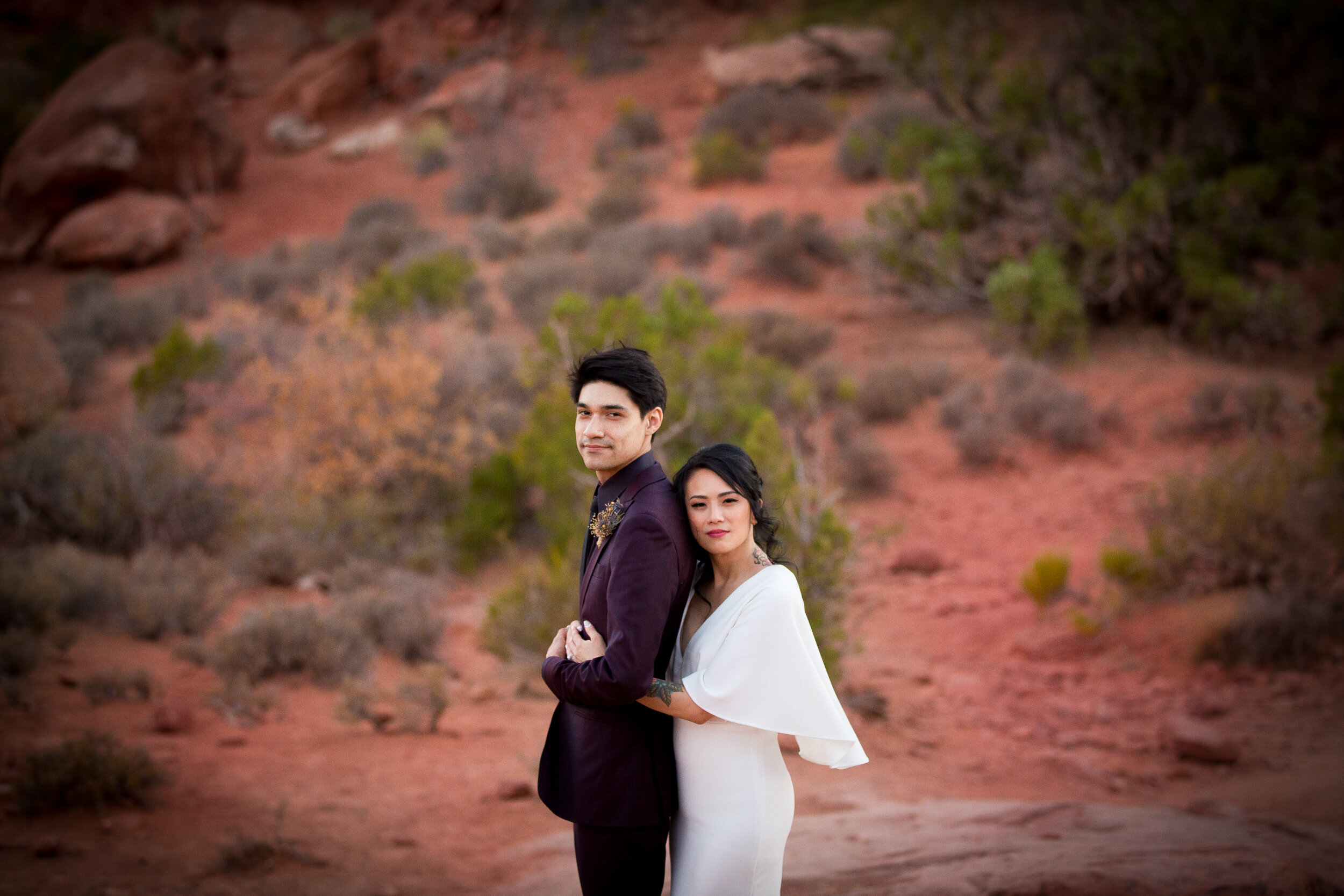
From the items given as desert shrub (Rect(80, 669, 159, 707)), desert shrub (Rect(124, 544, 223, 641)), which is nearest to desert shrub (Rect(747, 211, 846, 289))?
desert shrub (Rect(124, 544, 223, 641))

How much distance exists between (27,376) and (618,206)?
10.2 meters

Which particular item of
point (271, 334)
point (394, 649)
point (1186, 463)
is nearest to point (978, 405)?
point (1186, 463)

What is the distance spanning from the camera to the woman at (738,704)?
218 cm

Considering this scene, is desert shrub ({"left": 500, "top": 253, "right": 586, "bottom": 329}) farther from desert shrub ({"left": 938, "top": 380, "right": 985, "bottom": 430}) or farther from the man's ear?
the man's ear

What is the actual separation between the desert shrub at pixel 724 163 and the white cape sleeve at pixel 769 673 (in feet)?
55.0

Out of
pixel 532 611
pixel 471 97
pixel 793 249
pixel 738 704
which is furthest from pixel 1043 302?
pixel 471 97

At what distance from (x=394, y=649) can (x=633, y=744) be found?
470 centimetres

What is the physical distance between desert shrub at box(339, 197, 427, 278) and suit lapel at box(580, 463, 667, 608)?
1385 centimetres

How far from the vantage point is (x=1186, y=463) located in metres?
8.54

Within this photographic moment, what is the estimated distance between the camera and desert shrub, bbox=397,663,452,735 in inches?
217

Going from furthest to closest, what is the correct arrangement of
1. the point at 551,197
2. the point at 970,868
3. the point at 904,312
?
the point at 551,197
the point at 904,312
the point at 970,868

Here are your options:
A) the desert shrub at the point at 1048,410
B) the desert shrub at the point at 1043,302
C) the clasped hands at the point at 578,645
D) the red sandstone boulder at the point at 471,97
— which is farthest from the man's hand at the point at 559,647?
the red sandstone boulder at the point at 471,97

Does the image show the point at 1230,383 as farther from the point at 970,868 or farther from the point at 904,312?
the point at 970,868

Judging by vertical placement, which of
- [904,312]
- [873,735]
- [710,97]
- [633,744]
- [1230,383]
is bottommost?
[873,735]
